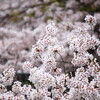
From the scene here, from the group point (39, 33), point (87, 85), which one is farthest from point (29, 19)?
point (87, 85)

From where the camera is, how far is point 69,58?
6.83 metres

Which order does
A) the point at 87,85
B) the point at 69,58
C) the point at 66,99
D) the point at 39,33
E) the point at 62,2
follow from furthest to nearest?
the point at 62,2, the point at 39,33, the point at 69,58, the point at 66,99, the point at 87,85

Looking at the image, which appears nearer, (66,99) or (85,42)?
(66,99)

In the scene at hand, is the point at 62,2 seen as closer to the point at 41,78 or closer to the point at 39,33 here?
the point at 39,33

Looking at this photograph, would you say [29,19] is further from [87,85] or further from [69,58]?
[87,85]

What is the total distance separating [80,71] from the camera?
11.3ft

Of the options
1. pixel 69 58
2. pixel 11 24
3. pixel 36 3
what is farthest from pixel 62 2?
pixel 69 58

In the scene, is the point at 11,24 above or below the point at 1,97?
above

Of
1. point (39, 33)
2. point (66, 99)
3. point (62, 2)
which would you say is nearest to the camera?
point (66, 99)

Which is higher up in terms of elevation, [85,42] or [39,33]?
[39,33]

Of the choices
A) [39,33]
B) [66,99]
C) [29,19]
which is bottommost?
[66,99]

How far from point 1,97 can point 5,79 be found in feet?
1.03

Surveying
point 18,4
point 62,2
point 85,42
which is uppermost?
point 18,4

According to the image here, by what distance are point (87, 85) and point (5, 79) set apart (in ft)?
4.57
